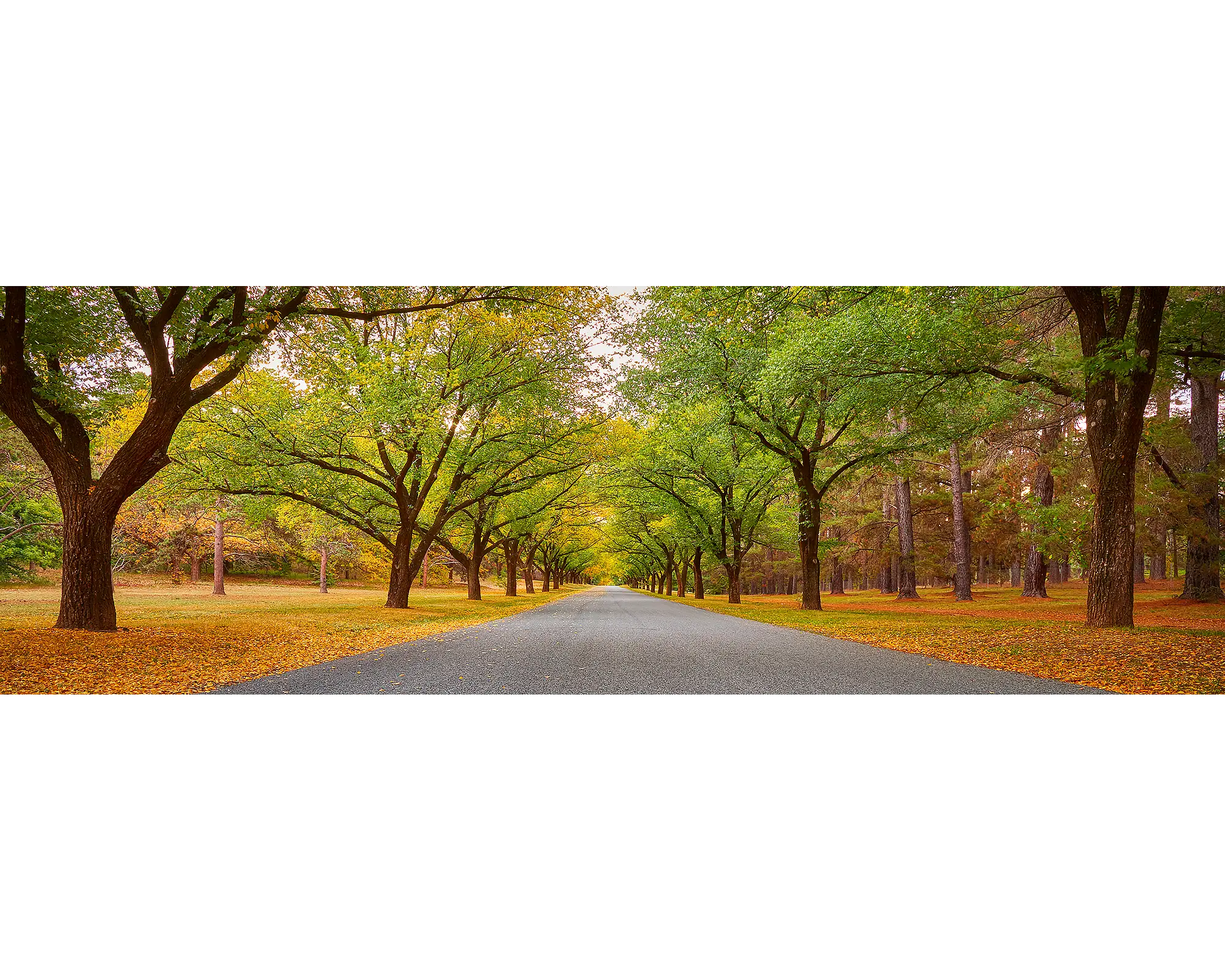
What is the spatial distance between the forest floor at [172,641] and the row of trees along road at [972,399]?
5730mm

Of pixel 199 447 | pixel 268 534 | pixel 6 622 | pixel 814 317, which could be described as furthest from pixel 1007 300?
pixel 268 534

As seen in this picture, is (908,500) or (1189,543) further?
(908,500)

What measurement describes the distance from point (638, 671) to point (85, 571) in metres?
6.06

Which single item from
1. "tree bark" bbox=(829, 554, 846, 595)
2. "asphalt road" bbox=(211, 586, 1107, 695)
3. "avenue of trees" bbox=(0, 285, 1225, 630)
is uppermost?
"avenue of trees" bbox=(0, 285, 1225, 630)

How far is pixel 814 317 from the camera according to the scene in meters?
7.94

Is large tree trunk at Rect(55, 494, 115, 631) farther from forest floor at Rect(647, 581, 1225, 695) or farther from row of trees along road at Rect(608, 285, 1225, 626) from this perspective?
forest floor at Rect(647, 581, 1225, 695)

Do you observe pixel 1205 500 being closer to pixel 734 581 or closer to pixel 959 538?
pixel 959 538

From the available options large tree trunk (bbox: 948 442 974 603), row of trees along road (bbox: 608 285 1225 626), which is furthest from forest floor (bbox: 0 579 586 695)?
large tree trunk (bbox: 948 442 974 603)

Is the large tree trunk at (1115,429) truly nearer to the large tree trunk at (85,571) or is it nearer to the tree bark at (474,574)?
the large tree trunk at (85,571)

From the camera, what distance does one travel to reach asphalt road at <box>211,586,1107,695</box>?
4707 mm

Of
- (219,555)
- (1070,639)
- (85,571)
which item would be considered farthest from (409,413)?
(1070,639)

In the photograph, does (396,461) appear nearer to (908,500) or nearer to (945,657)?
(945,657)

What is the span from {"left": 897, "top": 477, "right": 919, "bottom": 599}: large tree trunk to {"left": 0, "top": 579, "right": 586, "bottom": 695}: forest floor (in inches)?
587

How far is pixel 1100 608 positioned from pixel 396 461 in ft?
43.5
